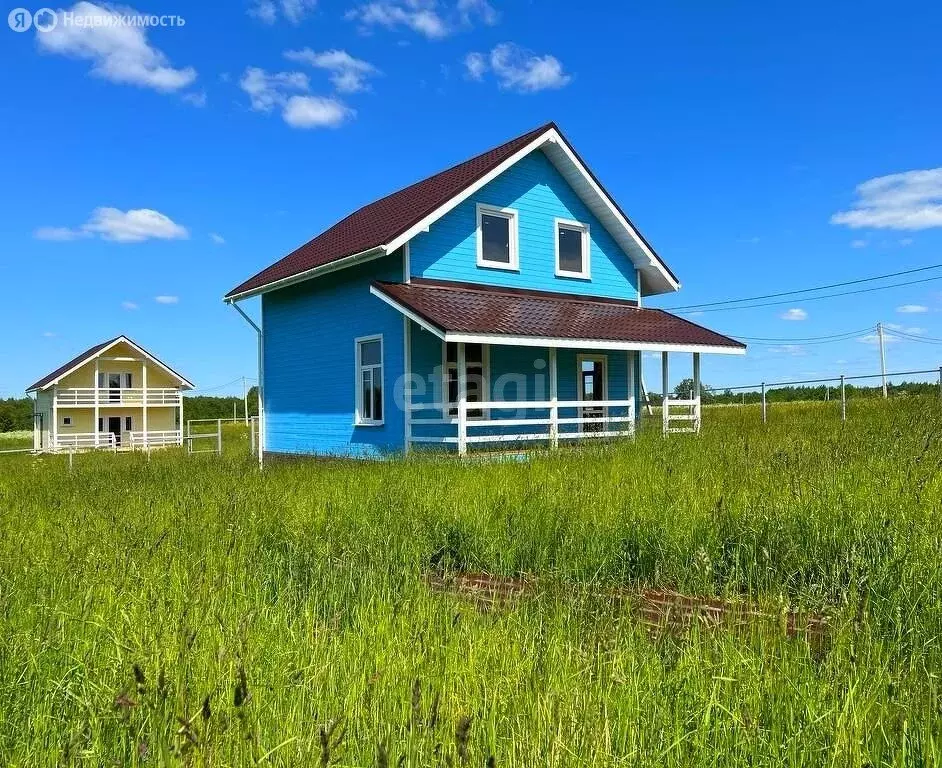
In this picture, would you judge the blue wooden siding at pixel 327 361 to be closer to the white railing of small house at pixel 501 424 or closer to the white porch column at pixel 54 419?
the white railing of small house at pixel 501 424

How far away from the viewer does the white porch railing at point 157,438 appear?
138ft

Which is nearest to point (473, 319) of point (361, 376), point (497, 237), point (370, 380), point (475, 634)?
point (370, 380)

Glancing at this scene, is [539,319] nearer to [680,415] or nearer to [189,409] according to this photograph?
[680,415]

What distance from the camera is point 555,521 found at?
528 cm

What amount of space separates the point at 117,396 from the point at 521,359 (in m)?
34.8

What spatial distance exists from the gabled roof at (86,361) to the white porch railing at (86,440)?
3223 mm

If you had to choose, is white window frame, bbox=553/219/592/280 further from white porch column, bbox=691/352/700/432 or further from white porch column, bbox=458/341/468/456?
white porch column, bbox=458/341/468/456

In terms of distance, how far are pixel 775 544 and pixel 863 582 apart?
80 cm

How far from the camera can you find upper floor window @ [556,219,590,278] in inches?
709

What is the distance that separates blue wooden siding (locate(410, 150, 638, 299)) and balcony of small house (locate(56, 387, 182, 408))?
32414 millimetres

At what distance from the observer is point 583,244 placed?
18469 millimetres

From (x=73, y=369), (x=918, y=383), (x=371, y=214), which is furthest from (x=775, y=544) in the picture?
(x=73, y=369)

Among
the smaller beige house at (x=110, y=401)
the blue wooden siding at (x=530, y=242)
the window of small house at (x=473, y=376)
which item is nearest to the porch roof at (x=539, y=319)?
the blue wooden siding at (x=530, y=242)

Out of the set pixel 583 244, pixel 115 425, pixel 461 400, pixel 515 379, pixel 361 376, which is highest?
pixel 583 244
